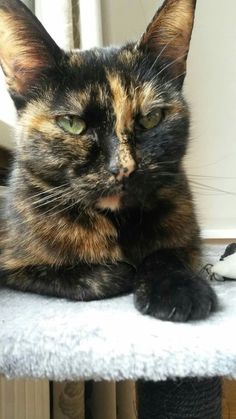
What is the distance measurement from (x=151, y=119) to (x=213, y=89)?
189 cm

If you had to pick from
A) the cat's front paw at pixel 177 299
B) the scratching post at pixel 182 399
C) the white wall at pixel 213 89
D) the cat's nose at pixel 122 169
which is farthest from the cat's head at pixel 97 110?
the white wall at pixel 213 89

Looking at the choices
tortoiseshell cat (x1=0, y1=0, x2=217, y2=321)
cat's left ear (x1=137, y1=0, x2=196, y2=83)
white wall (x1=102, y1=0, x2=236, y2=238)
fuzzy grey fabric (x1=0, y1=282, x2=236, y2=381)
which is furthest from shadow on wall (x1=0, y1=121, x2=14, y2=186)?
white wall (x1=102, y1=0, x2=236, y2=238)

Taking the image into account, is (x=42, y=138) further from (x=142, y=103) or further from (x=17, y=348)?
(x=17, y=348)

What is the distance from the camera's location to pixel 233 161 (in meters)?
2.52

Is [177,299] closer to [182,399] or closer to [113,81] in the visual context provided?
[182,399]

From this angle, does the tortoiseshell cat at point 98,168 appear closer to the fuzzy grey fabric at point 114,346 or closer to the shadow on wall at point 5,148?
the fuzzy grey fabric at point 114,346

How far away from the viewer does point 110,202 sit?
2.29 feet

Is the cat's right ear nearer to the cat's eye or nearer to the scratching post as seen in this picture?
the cat's eye

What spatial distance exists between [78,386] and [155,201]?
0.66 meters

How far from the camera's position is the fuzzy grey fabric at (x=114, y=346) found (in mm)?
481

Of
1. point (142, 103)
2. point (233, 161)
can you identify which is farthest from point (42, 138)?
point (233, 161)

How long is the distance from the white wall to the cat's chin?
173 cm

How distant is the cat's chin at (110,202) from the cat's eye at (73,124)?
0.35ft

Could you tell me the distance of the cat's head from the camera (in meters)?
0.67
